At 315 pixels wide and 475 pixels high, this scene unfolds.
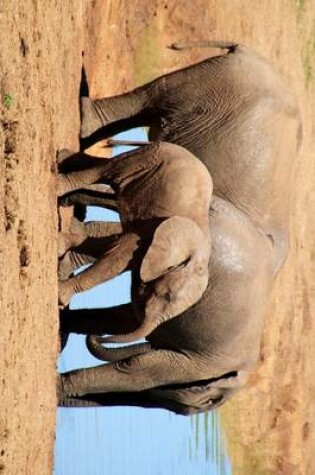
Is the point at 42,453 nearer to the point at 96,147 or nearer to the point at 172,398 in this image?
the point at 172,398

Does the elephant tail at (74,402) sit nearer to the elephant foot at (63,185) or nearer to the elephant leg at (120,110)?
the elephant foot at (63,185)

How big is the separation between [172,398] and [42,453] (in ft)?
2.23

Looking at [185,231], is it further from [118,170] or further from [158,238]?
[118,170]

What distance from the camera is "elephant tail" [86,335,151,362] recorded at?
365cm

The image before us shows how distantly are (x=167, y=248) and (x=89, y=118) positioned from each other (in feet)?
3.53

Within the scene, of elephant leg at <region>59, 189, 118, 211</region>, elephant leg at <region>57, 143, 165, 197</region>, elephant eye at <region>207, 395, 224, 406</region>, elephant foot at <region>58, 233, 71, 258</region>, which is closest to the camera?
elephant leg at <region>57, 143, 165, 197</region>

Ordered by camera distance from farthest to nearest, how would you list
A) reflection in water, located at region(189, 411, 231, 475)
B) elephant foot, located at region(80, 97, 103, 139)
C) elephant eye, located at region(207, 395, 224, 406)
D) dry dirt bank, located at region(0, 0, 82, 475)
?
reflection in water, located at region(189, 411, 231, 475) < elephant foot, located at region(80, 97, 103, 139) < elephant eye, located at region(207, 395, 224, 406) < dry dirt bank, located at region(0, 0, 82, 475)

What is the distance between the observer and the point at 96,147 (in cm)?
553

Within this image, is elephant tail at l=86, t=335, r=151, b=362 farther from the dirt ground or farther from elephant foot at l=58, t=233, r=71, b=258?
elephant foot at l=58, t=233, r=71, b=258

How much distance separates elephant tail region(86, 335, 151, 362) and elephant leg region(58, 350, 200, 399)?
3 centimetres

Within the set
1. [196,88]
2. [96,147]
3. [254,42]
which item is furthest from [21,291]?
[254,42]

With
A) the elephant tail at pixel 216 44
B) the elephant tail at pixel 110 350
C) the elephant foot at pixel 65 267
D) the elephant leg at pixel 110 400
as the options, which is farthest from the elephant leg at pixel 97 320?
the elephant tail at pixel 216 44

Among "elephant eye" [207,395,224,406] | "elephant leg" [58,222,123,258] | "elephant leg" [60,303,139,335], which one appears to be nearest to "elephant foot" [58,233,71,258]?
"elephant leg" [58,222,123,258]

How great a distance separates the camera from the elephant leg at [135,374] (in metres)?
3.72
